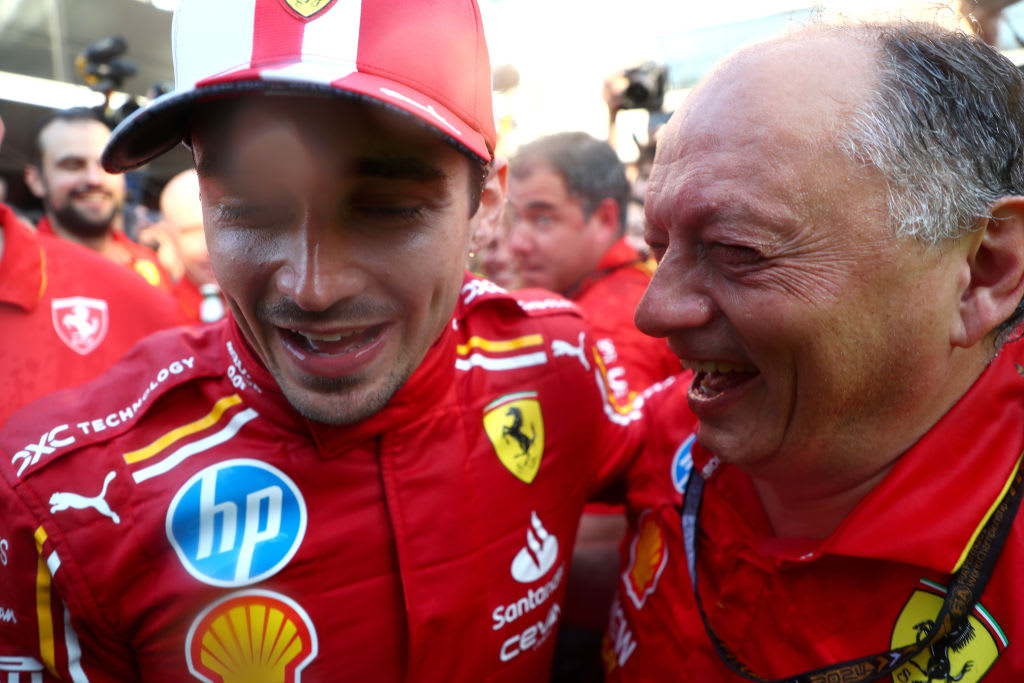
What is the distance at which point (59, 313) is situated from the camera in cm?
272

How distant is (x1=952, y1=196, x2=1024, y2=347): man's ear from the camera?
4.42 feet

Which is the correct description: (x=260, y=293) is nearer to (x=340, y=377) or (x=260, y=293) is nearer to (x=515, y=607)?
(x=340, y=377)

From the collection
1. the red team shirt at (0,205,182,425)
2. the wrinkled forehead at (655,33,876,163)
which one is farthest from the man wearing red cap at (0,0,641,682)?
the red team shirt at (0,205,182,425)

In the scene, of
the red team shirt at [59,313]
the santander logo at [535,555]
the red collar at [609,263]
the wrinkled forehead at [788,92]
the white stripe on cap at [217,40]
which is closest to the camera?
the white stripe on cap at [217,40]

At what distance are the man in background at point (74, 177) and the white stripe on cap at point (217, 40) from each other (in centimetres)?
412

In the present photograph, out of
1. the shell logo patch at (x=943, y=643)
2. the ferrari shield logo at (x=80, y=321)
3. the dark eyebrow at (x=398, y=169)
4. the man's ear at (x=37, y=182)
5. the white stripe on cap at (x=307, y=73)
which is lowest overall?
the shell logo patch at (x=943, y=643)

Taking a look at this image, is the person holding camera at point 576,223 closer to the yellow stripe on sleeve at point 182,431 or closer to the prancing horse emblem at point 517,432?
the prancing horse emblem at point 517,432

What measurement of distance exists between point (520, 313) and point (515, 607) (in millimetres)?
708

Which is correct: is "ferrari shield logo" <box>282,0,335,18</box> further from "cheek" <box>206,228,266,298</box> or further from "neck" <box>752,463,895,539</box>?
"neck" <box>752,463,895,539</box>

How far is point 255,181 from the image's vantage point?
122 centimetres

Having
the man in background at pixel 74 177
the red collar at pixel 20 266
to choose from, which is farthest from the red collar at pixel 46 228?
the red collar at pixel 20 266

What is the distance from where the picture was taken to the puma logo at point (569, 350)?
1898 mm

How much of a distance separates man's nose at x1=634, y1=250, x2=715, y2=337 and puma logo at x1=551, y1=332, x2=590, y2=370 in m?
0.42

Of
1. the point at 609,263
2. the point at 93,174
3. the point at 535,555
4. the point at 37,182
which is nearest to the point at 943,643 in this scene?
the point at 535,555
